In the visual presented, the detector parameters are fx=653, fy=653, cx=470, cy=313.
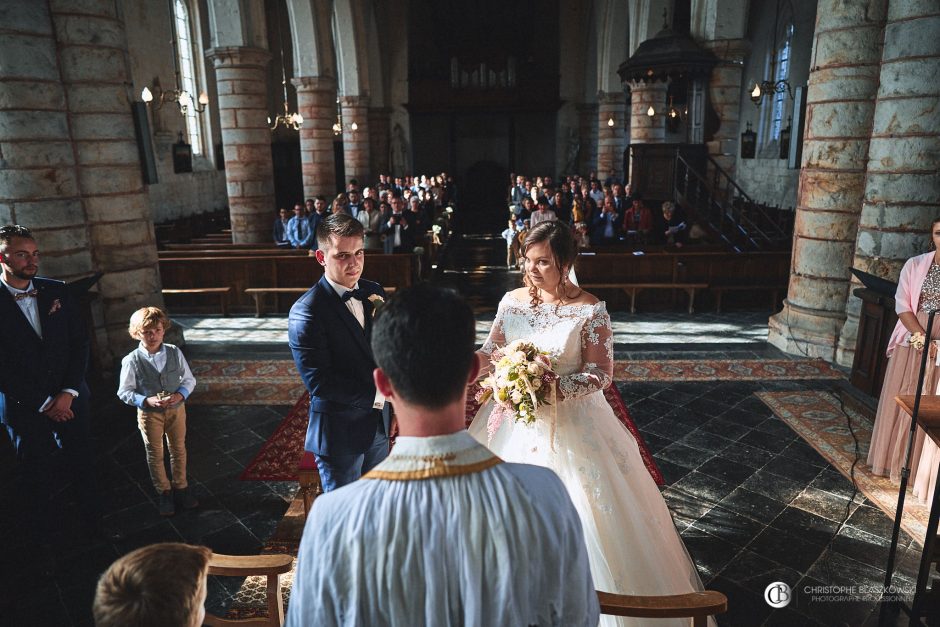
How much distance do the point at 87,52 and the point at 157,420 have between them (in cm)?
469

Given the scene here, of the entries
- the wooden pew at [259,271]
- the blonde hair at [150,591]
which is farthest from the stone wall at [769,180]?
the blonde hair at [150,591]

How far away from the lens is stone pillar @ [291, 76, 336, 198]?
54.1ft

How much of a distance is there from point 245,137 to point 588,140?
1860cm

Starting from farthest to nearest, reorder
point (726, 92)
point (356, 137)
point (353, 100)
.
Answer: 1. point (356, 137)
2. point (353, 100)
3. point (726, 92)

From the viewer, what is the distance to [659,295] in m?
10.4

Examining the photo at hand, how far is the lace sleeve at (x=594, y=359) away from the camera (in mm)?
3154

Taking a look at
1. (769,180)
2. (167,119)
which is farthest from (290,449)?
(769,180)

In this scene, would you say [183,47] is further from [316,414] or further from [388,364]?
[388,364]

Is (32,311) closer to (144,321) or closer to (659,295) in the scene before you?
(144,321)

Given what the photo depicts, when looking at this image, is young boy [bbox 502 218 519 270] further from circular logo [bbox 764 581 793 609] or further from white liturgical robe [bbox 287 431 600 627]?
white liturgical robe [bbox 287 431 600 627]

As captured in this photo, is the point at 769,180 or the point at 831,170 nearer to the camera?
→ the point at 831,170

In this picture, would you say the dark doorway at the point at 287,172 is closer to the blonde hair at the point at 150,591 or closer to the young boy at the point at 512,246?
the young boy at the point at 512,246

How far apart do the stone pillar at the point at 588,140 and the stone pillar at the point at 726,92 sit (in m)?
14.6

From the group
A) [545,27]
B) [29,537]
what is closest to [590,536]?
[29,537]
